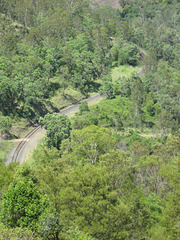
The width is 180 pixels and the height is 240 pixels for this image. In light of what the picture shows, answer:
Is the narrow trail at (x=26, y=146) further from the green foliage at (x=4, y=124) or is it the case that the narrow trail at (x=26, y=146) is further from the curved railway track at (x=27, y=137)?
the green foliage at (x=4, y=124)

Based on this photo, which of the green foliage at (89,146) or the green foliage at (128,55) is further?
the green foliage at (128,55)

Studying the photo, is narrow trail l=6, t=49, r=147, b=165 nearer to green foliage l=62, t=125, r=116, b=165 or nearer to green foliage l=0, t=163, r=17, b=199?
green foliage l=0, t=163, r=17, b=199

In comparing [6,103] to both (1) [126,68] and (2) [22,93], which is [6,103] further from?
(1) [126,68]

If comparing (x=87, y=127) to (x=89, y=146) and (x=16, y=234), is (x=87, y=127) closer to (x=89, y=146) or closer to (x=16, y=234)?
(x=89, y=146)

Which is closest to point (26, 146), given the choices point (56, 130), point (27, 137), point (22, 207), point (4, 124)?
point (27, 137)

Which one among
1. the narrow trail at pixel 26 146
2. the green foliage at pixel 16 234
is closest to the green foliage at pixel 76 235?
the green foliage at pixel 16 234

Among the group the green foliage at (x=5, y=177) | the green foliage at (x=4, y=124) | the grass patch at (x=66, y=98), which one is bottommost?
the grass patch at (x=66, y=98)
